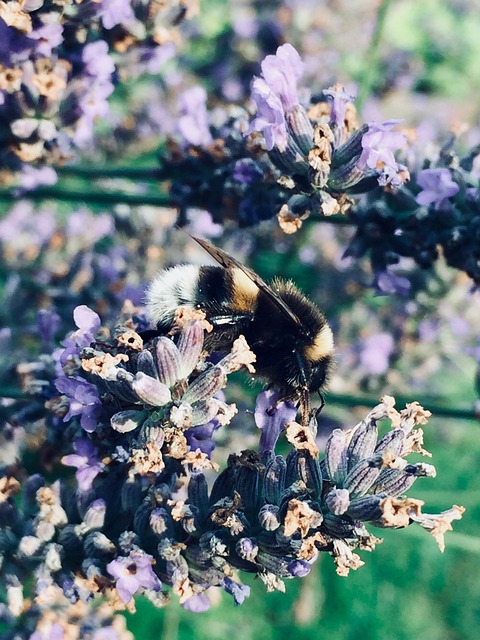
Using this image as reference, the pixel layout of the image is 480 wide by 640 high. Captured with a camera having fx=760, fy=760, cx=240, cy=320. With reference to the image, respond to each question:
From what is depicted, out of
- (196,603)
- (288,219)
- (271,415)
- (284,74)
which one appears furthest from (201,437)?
(284,74)

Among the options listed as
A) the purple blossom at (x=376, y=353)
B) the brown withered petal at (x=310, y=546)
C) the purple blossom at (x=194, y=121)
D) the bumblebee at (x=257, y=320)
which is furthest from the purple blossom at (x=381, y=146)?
the purple blossom at (x=376, y=353)

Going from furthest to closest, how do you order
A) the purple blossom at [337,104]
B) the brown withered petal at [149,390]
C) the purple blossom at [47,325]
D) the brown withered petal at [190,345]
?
1. the purple blossom at [47,325]
2. the purple blossom at [337,104]
3. the brown withered petal at [190,345]
4. the brown withered petal at [149,390]

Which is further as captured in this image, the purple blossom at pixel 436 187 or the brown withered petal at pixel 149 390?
the purple blossom at pixel 436 187

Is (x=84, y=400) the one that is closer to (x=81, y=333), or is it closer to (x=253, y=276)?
(x=81, y=333)

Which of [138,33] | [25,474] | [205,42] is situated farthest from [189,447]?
[205,42]

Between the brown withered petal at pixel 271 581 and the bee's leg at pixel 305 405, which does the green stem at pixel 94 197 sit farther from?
the brown withered petal at pixel 271 581

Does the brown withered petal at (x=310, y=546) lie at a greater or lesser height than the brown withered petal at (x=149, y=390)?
lesser
